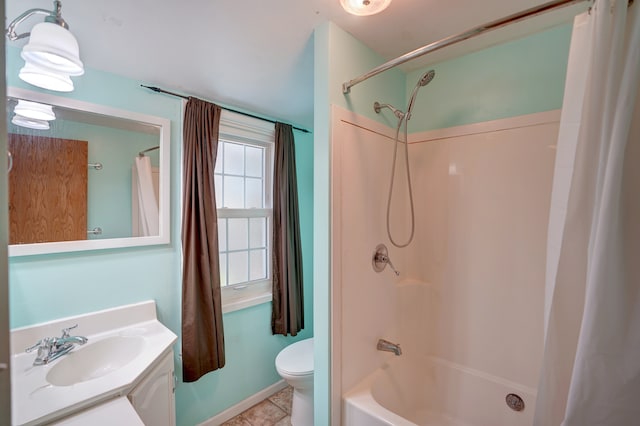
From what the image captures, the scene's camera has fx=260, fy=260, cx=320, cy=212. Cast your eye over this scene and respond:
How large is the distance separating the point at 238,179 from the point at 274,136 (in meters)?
0.50

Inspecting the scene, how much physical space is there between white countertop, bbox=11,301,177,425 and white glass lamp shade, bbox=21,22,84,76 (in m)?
1.23

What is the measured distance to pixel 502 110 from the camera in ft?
5.03

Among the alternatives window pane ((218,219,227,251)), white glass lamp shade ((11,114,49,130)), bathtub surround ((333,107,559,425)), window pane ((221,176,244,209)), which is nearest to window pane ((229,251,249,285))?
window pane ((218,219,227,251))

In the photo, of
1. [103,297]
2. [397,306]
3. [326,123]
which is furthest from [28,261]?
[397,306]

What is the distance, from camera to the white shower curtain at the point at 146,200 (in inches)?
64.9

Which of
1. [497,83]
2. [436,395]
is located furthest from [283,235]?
[497,83]

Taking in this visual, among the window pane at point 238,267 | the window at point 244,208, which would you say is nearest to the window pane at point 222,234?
the window at point 244,208

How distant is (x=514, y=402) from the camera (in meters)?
1.48

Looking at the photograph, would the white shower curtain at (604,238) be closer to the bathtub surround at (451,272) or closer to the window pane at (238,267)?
the bathtub surround at (451,272)

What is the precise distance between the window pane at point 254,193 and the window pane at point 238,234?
0.53 ft

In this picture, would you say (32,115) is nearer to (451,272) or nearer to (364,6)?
(364,6)

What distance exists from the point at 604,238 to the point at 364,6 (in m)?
1.16

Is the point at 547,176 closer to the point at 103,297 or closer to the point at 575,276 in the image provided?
the point at 575,276

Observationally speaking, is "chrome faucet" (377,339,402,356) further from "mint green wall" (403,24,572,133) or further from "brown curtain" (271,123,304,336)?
"mint green wall" (403,24,572,133)
